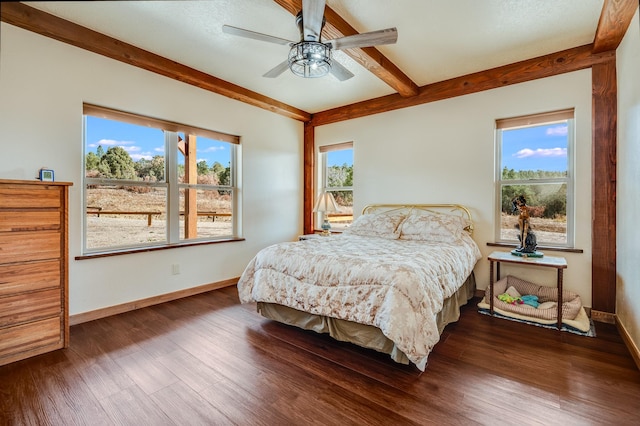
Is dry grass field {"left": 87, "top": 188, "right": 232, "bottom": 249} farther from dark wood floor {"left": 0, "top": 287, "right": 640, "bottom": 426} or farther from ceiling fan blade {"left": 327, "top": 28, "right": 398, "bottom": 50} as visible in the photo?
ceiling fan blade {"left": 327, "top": 28, "right": 398, "bottom": 50}

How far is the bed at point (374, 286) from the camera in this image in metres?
2.02

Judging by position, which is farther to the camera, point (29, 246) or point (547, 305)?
point (547, 305)

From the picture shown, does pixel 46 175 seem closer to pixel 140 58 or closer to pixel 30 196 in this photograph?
pixel 30 196

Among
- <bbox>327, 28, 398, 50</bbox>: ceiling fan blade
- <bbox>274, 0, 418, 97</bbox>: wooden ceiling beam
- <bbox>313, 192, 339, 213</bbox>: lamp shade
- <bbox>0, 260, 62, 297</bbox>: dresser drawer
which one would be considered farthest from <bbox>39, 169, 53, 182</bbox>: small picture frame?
<bbox>313, 192, 339, 213</bbox>: lamp shade

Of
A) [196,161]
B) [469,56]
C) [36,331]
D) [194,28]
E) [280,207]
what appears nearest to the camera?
[36,331]

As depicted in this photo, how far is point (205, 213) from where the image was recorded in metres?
4.05

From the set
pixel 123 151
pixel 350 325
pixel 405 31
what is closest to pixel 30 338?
pixel 123 151

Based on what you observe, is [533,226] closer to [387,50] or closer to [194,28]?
[387,50]

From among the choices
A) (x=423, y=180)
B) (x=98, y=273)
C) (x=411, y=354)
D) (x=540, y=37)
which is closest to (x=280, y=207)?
(x=423, y=180)

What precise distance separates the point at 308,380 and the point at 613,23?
11.8ft

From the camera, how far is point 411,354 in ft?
6.46

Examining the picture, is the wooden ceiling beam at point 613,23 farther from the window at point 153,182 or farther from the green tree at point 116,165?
the green tree at point 116,165

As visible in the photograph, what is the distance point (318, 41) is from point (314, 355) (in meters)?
2.37

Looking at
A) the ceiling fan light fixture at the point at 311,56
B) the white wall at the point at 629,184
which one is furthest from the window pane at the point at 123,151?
the white wall at the point at 629,184
